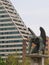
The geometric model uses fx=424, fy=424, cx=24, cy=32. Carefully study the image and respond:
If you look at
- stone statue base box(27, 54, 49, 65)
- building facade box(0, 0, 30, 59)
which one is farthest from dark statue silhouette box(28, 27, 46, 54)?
building facade box(0, 0, 30, 59)

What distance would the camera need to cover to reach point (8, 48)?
152375 mm

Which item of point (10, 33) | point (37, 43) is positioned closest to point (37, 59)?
point (37, 43)

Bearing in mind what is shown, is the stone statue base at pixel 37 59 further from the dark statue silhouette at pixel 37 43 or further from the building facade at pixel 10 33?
the building facade at pixel 10 33

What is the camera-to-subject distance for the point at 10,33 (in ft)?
506

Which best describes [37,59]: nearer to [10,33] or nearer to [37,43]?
[37,43]

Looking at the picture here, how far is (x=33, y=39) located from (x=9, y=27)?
11963 cm

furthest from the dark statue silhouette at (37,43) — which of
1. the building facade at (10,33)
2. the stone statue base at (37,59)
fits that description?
the building facade at (10,33)

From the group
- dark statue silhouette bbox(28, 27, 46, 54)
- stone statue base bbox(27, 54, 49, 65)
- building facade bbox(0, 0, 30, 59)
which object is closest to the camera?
stone statue base bbox(27, 54, 49, 65)

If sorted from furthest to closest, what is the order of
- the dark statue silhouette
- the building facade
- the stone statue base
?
1. the building facade
2. the dark statue silhouette
3. the stone statue base

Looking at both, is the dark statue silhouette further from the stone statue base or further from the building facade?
the building facade

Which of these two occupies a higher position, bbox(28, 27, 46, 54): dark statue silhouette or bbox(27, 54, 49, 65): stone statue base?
bbox(28, 27, 46, 54): dark statue silhouette

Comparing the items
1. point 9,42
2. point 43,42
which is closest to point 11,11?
point 9,42

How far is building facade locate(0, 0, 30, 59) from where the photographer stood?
153m

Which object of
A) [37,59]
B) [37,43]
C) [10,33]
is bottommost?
[37,59]
